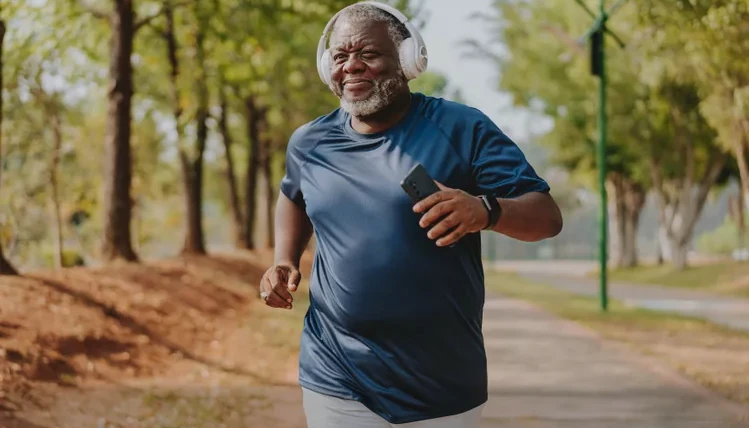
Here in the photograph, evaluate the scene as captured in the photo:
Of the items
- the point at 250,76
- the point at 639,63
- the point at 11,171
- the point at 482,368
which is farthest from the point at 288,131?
the point at 482,368

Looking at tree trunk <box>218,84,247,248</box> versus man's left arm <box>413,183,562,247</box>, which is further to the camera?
tree trunk <box>218,84,247,248</box>

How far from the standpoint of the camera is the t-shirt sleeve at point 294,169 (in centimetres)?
318

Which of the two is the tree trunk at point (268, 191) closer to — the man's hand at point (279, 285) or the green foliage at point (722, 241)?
the man's hand at point (279, 285)

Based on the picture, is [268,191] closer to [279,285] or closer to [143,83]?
[143,83]

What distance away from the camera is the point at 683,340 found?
43.3 feet

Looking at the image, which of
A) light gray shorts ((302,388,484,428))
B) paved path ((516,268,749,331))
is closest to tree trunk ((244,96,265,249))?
paved path ((516,268,749,331))

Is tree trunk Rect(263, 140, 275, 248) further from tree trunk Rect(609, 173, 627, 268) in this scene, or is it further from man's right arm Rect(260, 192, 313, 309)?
man's right arm Rect(260, 192, 313, 309)

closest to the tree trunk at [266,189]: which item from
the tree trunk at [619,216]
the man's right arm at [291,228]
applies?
the tree trunk at [619,216]

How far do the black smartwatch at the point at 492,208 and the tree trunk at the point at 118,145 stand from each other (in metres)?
13.1

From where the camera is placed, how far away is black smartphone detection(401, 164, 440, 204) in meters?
2.50

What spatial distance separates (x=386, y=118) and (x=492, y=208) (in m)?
0.51

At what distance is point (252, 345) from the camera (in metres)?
12.0

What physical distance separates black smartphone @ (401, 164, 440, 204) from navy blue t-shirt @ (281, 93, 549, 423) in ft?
0.94

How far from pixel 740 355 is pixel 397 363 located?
387 inches
